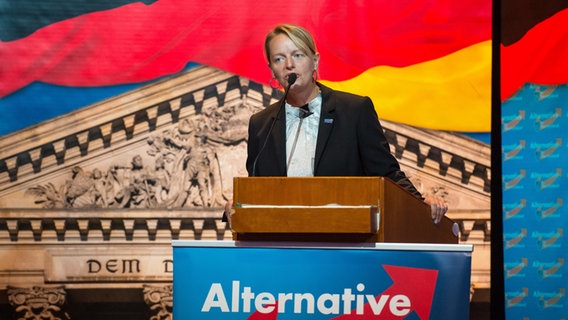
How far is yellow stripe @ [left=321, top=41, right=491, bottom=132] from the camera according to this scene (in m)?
5.01

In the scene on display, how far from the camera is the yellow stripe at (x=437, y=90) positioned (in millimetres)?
5012

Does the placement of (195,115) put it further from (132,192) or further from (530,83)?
(530,83)

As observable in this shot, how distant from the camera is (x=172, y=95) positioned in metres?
5.11

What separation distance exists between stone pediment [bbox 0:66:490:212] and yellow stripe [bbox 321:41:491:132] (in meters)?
0.09

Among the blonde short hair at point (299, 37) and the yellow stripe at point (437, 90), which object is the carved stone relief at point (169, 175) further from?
the blonde short hair at point (299, 37)

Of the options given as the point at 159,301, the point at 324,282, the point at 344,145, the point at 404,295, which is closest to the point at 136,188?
the point at 159,301

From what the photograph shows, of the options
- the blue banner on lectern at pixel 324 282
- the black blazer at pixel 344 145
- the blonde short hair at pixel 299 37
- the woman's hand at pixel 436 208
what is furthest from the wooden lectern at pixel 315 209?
the blonde short hair at pixel 299 37

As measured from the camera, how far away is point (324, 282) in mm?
2268

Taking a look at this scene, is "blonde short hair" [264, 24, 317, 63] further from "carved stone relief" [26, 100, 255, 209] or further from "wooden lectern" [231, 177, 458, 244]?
"carved stone relief" [26, 100, 255, 209]

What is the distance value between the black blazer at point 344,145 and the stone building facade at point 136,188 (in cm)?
221

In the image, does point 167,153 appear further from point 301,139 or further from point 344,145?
point 344,145

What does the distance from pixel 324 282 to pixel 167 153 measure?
117 inches

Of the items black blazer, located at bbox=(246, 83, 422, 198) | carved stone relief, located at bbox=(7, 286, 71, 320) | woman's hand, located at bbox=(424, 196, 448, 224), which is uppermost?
black blazer, located at bbox=(246, 83, 422, 198)

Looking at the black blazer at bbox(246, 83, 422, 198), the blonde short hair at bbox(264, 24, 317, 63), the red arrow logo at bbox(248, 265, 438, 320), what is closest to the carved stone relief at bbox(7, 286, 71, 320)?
the black blazer at bbox(246, 83, 422, 198)
